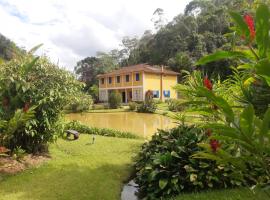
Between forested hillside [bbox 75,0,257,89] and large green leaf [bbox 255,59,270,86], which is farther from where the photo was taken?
forested hillside [bbox 75,0,257,89]

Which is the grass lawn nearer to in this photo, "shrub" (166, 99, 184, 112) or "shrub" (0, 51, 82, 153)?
"shrub" (0, 51, 82, 153)

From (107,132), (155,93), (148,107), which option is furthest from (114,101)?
(107,132)

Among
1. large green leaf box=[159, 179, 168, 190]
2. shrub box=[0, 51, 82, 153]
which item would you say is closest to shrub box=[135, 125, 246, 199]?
large green leaf box=[159, 179, 168, 190]

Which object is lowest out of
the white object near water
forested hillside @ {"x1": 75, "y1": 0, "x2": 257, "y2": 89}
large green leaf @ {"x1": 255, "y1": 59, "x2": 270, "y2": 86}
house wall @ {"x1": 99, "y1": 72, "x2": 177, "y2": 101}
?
the white object near water

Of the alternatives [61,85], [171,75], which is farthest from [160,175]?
[171,75]

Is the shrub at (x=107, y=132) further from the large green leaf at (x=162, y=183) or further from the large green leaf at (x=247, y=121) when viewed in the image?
the large green leaf at (x=247, y=121)

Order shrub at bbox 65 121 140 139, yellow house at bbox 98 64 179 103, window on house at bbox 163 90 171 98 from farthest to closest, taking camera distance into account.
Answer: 1. window on house at bbox 163 90 171 98
2. yellow house at bbox 98 64 179 103
3. shrub at bbox 65 121 140 139

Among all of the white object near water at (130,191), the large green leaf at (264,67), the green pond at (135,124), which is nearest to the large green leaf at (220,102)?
the large green leaf at (264,67)

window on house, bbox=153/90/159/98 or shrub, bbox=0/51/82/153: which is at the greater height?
window on house, bbox=153/90/159/98

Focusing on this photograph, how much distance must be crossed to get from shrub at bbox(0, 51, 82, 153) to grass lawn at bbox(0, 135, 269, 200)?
0.80m

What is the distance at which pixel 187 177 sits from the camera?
217 inches

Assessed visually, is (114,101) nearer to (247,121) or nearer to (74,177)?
(74,177)

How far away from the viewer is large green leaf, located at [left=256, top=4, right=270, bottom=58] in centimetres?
109

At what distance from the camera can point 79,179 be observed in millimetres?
6203
